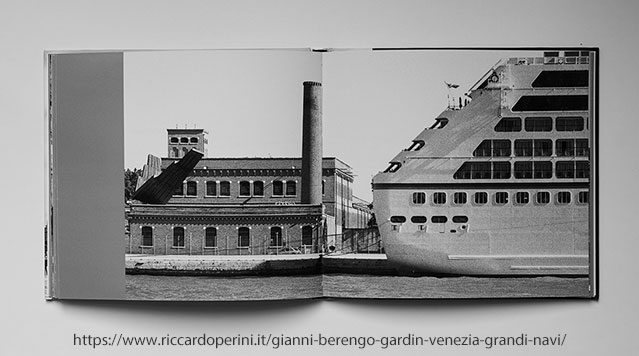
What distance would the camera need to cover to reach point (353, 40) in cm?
326

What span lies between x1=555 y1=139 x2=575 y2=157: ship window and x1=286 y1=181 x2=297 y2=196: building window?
1060 mm

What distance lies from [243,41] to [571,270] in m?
1.60

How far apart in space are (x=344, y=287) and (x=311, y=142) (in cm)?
59

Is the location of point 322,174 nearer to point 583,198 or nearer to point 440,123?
point 440,123

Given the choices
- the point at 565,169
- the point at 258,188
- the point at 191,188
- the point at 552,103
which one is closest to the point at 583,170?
the point at 565,169

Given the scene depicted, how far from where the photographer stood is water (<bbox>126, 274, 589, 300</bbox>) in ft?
10.6

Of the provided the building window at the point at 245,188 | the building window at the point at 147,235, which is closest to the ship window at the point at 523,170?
the building window at the point at 245,188

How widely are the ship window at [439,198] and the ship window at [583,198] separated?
53cm

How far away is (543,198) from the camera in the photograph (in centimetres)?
327

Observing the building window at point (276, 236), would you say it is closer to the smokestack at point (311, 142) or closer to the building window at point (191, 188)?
the smokestack at point (311, 142)

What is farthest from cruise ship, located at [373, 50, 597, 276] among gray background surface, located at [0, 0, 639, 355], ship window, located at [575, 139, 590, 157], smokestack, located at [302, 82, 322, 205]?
smokestack, located at [302, 82, 322, 205]

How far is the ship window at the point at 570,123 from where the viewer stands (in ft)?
10.6
